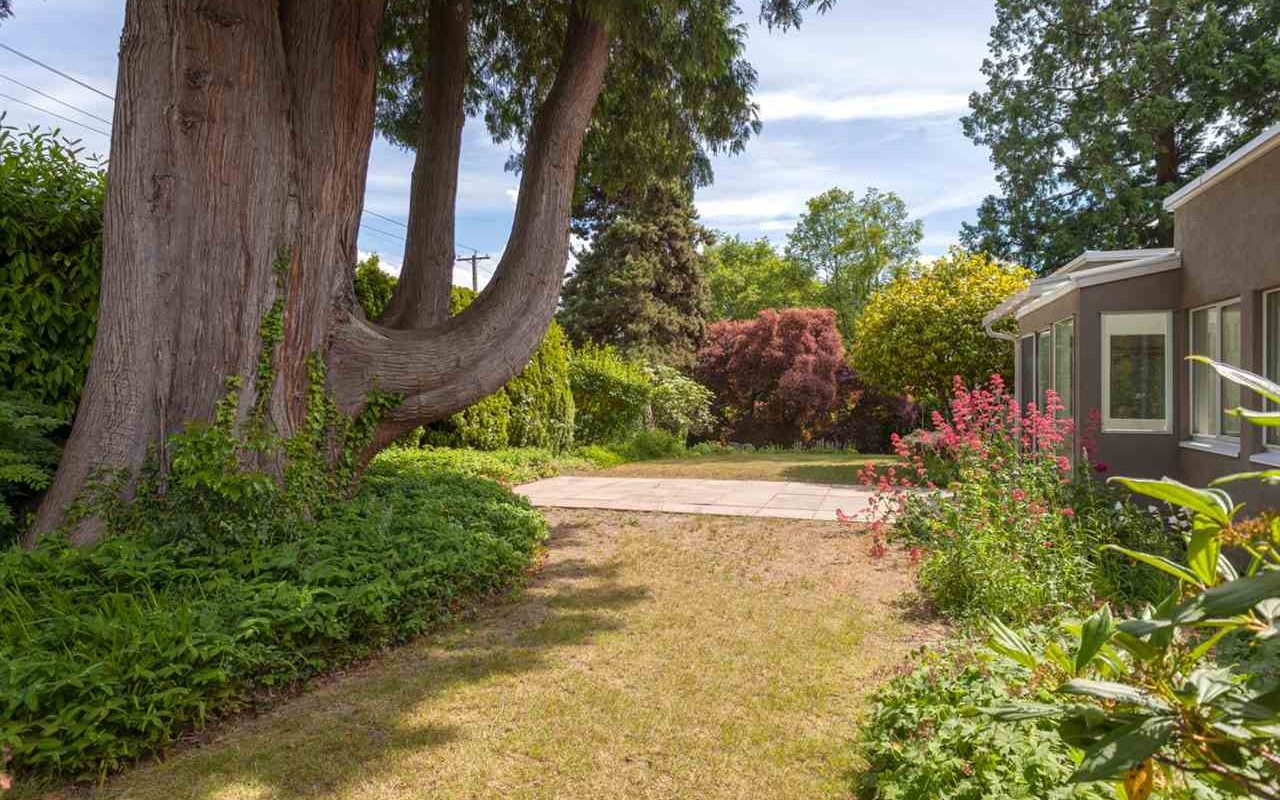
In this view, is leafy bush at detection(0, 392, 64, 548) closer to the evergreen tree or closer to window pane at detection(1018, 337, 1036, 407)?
window pane at detection(1018, 337, 1036, 407)

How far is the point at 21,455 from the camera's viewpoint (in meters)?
4.75

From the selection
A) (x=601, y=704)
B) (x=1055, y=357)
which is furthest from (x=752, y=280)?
(x=601, y=704)

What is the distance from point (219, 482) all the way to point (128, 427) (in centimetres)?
78

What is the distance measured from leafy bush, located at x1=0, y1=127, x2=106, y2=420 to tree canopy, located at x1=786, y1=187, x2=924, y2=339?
2732 cm

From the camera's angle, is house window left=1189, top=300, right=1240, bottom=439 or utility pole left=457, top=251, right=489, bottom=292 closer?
house window left=1189, top=300, right=1240, bottom=439

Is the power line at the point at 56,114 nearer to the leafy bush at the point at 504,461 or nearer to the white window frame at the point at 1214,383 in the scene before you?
the leafy bush at the point at 504,461

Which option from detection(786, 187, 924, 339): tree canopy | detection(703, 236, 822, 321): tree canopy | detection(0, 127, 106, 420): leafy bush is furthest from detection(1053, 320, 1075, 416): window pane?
detection(703, 236, 822, 321): tree canopy

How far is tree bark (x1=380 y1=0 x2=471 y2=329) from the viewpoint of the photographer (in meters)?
7.00

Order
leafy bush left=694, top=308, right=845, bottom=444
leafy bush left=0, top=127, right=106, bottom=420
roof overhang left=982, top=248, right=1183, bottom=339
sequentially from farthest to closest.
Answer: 1. leafy bush left=694, top=308, right=845, bottom=444
2. roof overhang left=982, top=248, right=1183, bottom=339
3. leafy bush left=0, top=127, right=106, bottom=420

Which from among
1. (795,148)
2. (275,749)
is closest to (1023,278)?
(795,148)

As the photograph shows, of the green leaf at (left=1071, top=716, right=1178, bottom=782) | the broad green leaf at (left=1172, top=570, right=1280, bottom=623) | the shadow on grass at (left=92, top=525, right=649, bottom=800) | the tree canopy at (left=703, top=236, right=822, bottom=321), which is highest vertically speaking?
the tree canopy at (left=703, top=236, right=822, bottom=321)

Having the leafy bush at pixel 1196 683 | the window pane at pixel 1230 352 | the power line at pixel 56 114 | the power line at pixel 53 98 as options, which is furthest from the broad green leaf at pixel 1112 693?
the power line at pixel 56 114

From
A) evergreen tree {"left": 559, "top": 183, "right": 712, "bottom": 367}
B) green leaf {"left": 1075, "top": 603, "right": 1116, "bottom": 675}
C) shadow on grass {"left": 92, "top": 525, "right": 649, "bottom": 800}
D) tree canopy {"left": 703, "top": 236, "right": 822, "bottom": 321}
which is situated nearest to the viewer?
green leaf {"left": 1075, "top": 603, "right": 1116, "bottom": 675}

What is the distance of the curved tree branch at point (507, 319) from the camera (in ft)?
19.5
